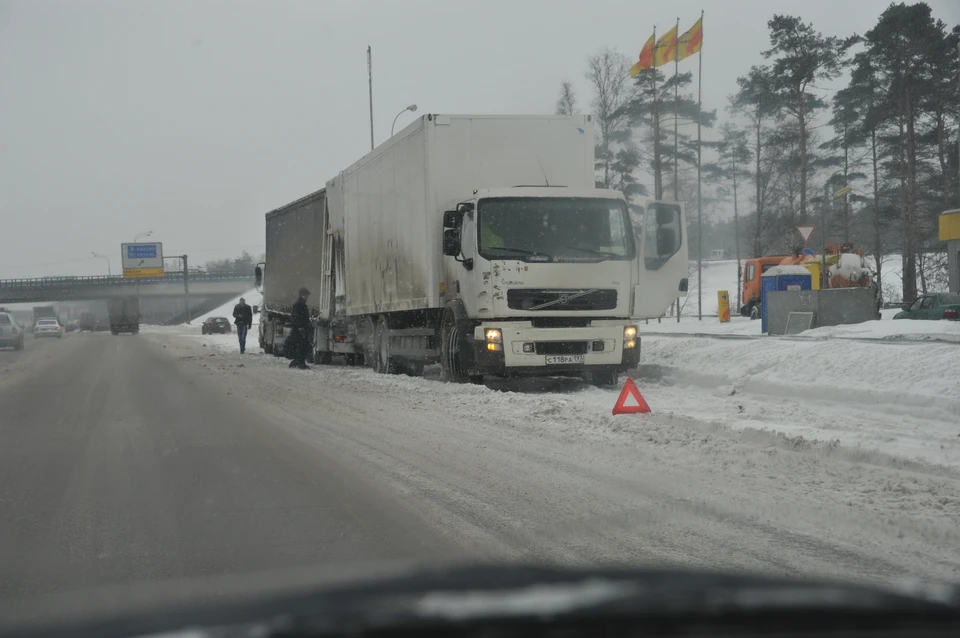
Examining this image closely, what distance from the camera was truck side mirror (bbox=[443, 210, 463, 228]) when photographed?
595 inches

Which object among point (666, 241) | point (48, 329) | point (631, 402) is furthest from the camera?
point (48, 329)

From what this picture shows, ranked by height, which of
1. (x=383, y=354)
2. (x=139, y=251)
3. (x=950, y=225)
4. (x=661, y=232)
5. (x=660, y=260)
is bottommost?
(x=383, y=354)

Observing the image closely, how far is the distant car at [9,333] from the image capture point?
40.8m

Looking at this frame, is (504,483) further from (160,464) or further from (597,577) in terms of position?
(597,577)

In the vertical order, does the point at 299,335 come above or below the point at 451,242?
below

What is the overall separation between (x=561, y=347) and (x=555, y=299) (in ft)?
2.35

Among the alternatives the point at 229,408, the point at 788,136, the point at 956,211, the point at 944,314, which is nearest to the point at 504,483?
the point at 229,408

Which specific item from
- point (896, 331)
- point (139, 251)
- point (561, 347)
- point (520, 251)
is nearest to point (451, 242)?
point (520, 251)

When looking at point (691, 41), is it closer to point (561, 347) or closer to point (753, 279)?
point (753, 279)

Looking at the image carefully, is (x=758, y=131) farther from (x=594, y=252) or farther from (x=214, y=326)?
(x=594, y=252)

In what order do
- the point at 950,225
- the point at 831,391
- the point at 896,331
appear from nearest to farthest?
the point at 831,391, the point at 896,331, the point at 950,225

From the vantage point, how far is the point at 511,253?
48.2ft

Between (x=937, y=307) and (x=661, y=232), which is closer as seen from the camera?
(x=661, y=232)

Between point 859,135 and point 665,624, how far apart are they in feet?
185
